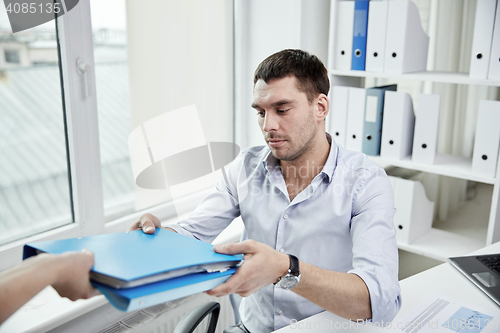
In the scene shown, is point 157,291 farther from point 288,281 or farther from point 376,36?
point 376,36

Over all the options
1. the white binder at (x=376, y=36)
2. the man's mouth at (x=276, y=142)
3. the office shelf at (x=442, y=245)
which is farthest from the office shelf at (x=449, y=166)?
the man's mouth at (x=276, y=142)

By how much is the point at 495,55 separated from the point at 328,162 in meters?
0.90

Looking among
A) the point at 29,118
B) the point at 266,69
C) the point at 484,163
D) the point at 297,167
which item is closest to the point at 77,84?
the point at 29,118

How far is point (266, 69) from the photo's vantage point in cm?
138

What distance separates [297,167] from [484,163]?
35.1 inches

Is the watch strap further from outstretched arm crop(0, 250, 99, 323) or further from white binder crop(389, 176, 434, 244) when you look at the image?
white binder crop(389, 176, 434, 244)

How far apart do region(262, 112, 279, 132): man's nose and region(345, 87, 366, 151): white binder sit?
847mm

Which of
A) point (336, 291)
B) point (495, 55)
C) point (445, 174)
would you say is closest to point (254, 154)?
point (336, 291)

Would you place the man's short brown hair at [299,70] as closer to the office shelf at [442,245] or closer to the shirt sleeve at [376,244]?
the shirt sleeve at [376,244]

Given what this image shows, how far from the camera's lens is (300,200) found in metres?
1.34

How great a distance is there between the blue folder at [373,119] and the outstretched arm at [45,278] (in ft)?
5.14

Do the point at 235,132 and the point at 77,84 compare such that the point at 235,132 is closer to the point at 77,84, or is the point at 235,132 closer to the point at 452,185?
the point at 77,84

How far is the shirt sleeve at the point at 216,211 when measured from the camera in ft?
4.84

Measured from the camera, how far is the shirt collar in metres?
1.36
